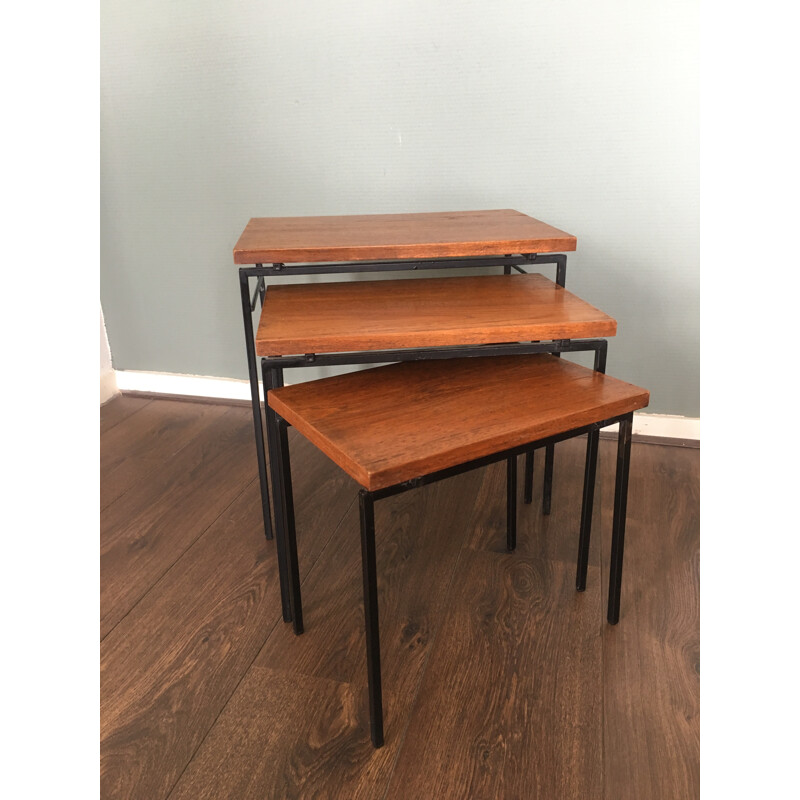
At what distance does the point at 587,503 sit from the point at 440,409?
16.1 inches

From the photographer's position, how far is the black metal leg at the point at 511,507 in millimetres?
1477

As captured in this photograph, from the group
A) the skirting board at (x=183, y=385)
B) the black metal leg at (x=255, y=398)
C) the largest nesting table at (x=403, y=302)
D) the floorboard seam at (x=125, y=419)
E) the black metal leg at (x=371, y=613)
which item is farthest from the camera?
the skirting board at (x=183, y=385)

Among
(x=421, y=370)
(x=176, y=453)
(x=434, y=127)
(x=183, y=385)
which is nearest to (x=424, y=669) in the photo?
(x=421, y=370)

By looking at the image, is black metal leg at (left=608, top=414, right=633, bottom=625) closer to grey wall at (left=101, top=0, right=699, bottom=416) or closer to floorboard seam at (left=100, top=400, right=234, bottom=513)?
grey wall at (left=101, top=0, right=699, bottom=416)

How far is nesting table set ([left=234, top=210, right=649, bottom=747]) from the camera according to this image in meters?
0.99

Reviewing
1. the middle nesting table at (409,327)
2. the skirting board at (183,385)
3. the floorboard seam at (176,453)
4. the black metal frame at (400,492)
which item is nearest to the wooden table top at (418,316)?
the middle nesting table at (409,327)

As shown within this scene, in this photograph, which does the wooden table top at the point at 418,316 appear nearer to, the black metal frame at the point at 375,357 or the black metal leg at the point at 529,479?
the black metal frame at the point at 375,357

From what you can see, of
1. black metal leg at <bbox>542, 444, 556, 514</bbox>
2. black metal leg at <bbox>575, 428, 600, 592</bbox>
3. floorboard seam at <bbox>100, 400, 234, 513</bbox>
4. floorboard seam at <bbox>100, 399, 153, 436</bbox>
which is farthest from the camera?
floorboard seam at <bbox>100, 399, 153, 436</bbox>

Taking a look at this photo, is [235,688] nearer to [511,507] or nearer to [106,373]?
[511,507]

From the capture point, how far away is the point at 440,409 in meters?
1.08

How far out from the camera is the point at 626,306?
197 centimetres

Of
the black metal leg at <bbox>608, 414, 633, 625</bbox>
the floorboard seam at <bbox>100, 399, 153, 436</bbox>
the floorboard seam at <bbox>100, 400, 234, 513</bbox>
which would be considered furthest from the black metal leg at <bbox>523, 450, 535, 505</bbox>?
the floorboard seam at <bbox>100, 399, 153, 436</bbox>
